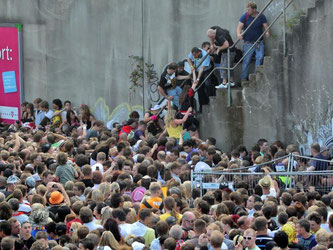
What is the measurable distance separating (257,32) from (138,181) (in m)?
6.80

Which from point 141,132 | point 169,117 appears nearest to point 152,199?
point 169,117

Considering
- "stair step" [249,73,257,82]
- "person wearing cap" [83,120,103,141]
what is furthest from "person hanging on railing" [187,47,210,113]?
"person wearing cap" [83,120,103,141]

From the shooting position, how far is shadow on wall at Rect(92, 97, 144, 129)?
24703 mm

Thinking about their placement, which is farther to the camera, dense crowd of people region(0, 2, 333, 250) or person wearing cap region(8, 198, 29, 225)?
person wearing cap region(8, 198, 29, 225)

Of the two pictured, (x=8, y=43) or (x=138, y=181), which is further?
(x=8, y=43)

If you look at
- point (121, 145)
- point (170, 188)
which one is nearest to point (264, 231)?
point (170, 188)

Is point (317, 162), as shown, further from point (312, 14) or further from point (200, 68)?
point (200, 68)

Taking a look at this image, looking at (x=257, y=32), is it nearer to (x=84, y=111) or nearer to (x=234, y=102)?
(x=234, y=102)

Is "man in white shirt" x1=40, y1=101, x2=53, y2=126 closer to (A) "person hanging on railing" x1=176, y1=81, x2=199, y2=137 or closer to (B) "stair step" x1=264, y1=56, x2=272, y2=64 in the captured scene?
(A) "person hanging on railing" x1=176, y1=81, x2=199, y2=137

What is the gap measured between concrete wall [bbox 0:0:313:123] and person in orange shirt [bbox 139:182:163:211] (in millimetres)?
8129

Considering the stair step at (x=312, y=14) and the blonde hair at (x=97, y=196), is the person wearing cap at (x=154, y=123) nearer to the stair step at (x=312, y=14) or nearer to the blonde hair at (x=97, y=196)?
the stair step at (x=312, y=14)

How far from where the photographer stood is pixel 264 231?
37.1 ft

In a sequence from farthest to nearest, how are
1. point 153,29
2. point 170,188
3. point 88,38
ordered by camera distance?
point 88,38 < point 153,29 < point 170,188

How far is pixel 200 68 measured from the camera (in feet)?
69.1
